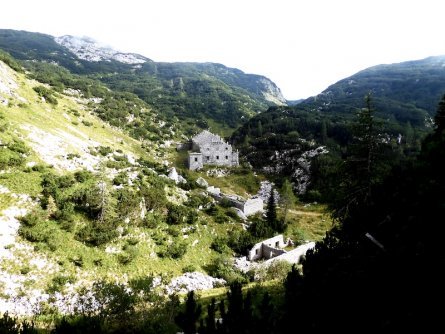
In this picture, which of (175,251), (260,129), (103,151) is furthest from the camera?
(260,129)

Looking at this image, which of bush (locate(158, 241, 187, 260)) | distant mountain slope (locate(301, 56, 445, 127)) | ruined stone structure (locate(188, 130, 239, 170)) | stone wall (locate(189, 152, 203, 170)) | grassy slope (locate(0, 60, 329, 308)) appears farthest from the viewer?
distant mountain slope (locate(301, 56, 445, 127))

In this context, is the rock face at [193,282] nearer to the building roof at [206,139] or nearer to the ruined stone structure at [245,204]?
the ruined stone structure at [245,204]

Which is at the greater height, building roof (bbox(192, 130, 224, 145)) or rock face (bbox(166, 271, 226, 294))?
building roof (bbox(192, 130, 224, 145))

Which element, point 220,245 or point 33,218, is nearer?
point 33,218

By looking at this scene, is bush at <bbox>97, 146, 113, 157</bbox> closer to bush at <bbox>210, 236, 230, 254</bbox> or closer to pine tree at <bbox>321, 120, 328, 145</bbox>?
bush at <bbox>210, 236, 230, 254</bbox>

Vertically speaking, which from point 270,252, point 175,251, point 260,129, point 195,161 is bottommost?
point 270,252

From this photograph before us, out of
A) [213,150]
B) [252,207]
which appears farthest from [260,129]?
[252,207]

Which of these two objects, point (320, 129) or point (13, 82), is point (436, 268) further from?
point (320, 129)

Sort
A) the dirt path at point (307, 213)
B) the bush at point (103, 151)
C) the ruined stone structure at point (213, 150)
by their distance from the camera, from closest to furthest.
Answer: the bush at point (103, 151) → the dirt path at point (307, 213) → the ruined stone structure at point (213, 150)

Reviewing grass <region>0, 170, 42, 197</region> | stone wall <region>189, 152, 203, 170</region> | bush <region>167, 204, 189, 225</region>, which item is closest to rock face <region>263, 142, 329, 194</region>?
stone wall <region>189, 152, 203, 170</region>

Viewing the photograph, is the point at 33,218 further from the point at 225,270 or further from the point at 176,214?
the point at 225,270

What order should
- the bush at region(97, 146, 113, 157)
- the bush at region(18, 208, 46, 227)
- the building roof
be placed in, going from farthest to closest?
the building roof
the bush at region(97, 146, 113, 157)
the bush at region(18, 208, 46, 227)

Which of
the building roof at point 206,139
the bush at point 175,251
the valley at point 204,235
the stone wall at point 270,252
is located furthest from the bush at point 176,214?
the building roof at point 206,139

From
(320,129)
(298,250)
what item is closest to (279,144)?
(320,129)
